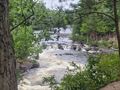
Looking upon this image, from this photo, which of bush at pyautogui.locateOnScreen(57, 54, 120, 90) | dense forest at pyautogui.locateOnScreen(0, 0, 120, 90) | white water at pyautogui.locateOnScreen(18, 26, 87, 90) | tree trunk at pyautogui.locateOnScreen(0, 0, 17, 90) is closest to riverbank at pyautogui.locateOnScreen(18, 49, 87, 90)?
white water at pyautogui.locateOnScreen(18, 26, 87, 90)

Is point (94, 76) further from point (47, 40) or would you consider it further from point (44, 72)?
point (44, 72)

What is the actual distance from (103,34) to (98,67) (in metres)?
38.0

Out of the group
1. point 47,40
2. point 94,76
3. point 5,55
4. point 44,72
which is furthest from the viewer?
point 44,72

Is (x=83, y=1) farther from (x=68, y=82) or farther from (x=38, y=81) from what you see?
(x=38, y=81)

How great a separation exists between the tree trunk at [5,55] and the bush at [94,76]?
214 inches

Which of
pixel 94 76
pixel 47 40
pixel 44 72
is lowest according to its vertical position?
pixel 44 72

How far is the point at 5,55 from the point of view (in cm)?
282

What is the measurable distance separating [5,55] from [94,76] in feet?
20.5

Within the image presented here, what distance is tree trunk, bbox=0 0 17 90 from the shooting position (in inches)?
110

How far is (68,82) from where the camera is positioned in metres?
8.41

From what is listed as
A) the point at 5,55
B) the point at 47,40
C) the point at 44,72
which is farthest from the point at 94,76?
the point at 44,72

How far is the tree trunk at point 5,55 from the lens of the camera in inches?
110

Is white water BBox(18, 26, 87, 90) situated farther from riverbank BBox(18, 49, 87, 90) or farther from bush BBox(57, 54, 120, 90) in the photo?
bush BBox(57, 54, 120, 90)

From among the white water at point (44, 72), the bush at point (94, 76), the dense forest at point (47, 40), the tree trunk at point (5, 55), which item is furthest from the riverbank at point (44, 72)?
the tree trunk at point (5, 55)
